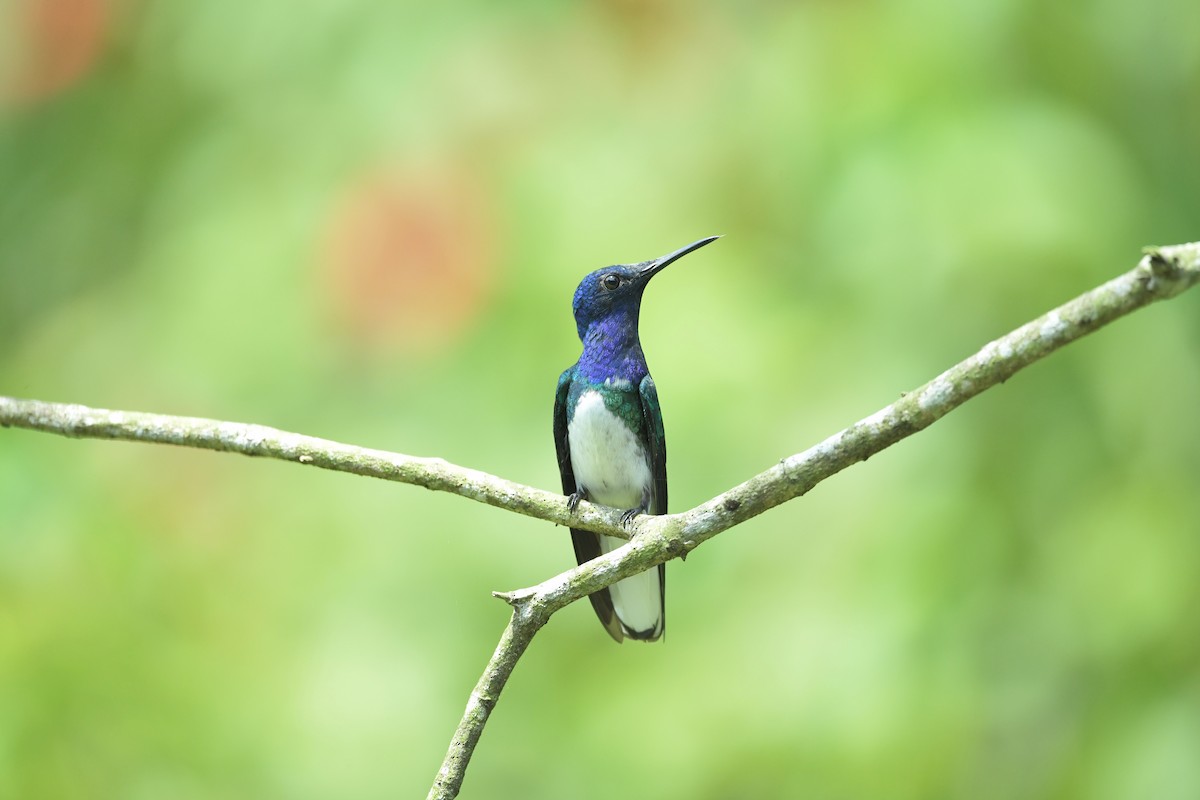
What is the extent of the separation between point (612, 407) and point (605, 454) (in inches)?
5.7

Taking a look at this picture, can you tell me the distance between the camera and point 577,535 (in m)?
3.89

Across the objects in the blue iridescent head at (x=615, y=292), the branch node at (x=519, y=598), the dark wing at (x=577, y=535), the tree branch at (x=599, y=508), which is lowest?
the branch node at (x=519, y=598)

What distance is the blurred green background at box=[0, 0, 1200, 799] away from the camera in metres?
4.64

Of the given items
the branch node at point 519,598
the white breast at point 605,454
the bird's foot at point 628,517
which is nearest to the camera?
the branch node at point 519,598

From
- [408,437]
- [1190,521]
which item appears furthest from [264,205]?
[1190,521]

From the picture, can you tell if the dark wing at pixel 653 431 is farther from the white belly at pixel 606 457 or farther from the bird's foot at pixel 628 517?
the bird's foot at pixel 628 517

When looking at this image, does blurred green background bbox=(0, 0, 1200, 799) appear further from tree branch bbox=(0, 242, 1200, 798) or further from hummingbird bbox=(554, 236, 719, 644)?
tree branch bbox=(0, 242, 1200, 798)

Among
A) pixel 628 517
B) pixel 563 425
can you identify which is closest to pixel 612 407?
pixel 563 425

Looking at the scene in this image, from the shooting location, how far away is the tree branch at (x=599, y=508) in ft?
6.47

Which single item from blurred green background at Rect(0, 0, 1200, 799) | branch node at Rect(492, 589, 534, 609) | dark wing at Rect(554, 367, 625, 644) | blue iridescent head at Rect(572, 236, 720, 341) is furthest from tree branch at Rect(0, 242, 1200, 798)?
blurred green background at Rect(0, 0, 1200, 799)

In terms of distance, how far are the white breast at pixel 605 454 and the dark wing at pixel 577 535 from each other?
0.10m

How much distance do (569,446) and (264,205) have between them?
2.94 metres

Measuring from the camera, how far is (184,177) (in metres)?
6.39

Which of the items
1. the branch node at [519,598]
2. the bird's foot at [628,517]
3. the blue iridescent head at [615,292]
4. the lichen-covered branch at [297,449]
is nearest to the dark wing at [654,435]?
the blue iridescent head at [615,292]
